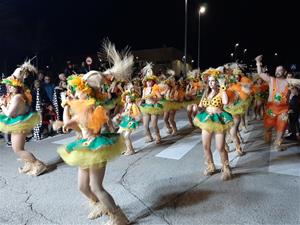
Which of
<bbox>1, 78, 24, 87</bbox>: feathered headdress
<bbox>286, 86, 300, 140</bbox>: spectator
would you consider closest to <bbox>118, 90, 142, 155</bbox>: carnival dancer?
<bbox>1, 78, 24, 87</bbox>: feathered headdress

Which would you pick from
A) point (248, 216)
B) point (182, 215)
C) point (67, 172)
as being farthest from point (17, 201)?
point (248, 216)

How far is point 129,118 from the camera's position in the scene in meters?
6.95

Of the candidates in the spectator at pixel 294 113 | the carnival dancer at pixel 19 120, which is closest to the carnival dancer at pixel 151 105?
the carnival dancer at pixel 19 120

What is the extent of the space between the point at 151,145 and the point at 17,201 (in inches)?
159

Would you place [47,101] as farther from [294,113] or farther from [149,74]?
[294,113]

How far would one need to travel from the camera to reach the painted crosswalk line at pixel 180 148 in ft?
22.7

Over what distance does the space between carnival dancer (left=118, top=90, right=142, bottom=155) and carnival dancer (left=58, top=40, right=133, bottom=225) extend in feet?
10.0

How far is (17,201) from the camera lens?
4.48m

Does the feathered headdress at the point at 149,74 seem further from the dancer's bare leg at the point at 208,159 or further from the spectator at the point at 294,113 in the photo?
the spectator at the point at 294,113

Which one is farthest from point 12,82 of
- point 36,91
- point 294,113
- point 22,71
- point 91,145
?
point 294,113

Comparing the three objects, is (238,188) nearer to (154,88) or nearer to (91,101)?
(91,101)

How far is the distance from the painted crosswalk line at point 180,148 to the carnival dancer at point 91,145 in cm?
322

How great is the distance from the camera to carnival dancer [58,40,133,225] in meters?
3.53

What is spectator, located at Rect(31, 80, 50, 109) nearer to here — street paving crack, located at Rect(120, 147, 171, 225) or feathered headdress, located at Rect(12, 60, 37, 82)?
feathered headdress, located at Rect(12, 60, 37, 82)
